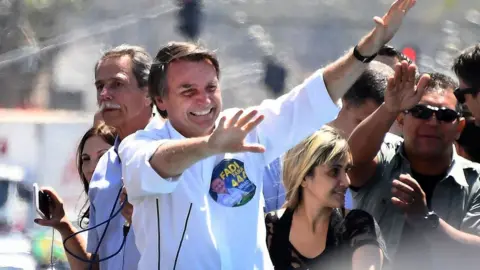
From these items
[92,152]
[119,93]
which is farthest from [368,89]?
[92,152]

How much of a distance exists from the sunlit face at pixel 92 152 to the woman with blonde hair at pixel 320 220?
0.98m

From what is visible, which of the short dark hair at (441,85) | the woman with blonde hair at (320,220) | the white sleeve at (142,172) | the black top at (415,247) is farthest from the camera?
the short dark hair at (441,85)

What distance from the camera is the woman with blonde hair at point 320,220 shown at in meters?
3.37

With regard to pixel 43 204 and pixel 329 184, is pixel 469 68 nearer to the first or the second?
pixel 329 184

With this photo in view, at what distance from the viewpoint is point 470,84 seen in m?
3.88

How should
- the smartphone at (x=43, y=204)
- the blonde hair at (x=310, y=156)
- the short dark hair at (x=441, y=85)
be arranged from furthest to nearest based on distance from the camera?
the smartphone at (x=43, y=204), the short dark hair at (x=441, y=85), the blonde hair at (x=310, y=156)

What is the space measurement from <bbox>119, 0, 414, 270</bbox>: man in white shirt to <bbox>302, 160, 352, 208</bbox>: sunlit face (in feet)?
1.32

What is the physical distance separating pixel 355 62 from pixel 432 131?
0.72 meters

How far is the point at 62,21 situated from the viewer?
24.2 ft

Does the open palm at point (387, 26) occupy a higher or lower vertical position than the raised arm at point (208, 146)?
higher

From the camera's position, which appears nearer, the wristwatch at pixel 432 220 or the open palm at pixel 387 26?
the open palm at pixel 387 26

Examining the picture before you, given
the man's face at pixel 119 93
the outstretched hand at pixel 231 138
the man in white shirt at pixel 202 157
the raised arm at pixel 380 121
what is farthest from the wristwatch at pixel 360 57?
the man's face at pixel 119 93

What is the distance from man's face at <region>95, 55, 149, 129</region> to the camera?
13.0 feet

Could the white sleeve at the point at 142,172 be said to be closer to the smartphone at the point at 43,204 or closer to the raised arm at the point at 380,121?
the raised arm at the point at 380,121
